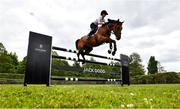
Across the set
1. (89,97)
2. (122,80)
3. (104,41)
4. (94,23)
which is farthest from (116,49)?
(89,97)

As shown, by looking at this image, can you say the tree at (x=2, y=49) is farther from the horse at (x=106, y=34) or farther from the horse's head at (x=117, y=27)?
the horse's head at (x=117, y=27)

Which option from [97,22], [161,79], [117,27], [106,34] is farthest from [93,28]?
[161,79]

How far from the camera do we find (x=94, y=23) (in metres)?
12.9

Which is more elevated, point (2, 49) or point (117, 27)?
point (2, 49)

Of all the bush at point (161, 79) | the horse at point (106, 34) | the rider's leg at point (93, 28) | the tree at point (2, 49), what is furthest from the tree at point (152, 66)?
the rider's leg at point (93, 28)

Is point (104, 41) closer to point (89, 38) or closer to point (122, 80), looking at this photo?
point (89, 38)

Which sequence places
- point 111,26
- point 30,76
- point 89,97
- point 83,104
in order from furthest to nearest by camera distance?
point 111,26 → point 30,76 → point 89,97 → point 83,104

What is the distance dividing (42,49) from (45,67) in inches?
29.4

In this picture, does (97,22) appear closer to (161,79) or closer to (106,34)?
(106,34)

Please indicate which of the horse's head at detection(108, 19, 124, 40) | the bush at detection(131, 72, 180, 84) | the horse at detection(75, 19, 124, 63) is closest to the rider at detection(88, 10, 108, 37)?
the horse at detection(75, 19, 124, 63)

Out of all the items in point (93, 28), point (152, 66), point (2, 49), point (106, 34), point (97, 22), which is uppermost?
point (2, 49)

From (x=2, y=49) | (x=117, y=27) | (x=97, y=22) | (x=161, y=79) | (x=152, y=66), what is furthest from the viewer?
(x=152, y=66)

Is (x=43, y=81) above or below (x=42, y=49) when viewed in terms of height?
below

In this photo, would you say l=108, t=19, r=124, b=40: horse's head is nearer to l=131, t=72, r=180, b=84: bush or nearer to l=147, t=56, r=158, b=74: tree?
l=131, t=72, r=180, b=84: bush
